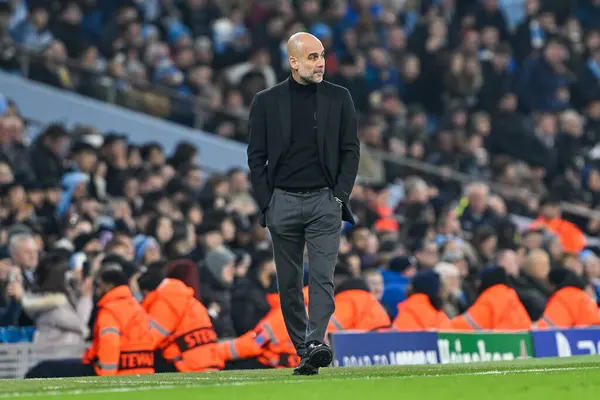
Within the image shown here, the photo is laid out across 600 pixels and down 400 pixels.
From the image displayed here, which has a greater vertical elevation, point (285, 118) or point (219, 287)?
point (285, 118)

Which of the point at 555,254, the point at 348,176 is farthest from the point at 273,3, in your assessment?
the point at 348,176

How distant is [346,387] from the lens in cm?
742

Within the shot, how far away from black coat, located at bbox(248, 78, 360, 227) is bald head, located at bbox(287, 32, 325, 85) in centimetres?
15

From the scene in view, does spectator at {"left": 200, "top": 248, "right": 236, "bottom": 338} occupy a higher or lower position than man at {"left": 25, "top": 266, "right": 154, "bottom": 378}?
higher

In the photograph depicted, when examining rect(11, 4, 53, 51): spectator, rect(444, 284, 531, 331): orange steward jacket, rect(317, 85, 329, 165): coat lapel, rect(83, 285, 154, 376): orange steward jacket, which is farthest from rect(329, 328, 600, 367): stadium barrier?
rect(11, 4, 53, 51): spectator

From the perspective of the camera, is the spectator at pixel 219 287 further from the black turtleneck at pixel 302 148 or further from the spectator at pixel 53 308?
the black turtleneck at pixel 302 148

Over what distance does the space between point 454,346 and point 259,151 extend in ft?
15.1

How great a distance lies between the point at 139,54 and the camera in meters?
22.0

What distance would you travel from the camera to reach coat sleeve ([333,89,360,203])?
9.05 m

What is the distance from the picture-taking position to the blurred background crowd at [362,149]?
1497 centimetres

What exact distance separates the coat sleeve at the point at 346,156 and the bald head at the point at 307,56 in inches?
11.0

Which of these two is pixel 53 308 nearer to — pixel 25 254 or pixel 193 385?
pixel 25 254

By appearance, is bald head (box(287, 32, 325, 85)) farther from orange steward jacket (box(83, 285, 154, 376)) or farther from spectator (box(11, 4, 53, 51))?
spectator (box(11, 4, 53, 51))

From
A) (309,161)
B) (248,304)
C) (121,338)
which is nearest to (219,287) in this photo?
(248,304)
